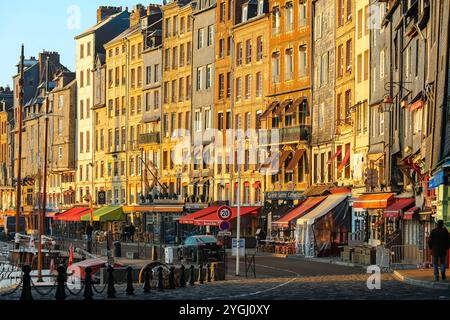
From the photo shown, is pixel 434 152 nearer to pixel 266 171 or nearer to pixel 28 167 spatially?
pixel 266 171

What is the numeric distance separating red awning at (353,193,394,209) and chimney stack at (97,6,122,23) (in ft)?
253

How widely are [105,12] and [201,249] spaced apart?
270 feet

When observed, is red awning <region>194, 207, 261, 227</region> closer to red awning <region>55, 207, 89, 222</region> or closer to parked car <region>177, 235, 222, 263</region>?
parked car <region>177, 235, 222, 263</region>

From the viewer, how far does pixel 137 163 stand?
11838 centimetres

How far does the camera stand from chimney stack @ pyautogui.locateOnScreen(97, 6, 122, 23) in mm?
140350

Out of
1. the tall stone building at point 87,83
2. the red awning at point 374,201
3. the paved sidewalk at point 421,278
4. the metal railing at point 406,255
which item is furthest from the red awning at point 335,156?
the tall stone building at point 87,83

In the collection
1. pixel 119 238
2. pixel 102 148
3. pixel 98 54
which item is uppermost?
pixel 98 54

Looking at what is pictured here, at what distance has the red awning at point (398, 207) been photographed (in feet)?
194

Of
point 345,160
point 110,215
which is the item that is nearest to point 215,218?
point 345,160

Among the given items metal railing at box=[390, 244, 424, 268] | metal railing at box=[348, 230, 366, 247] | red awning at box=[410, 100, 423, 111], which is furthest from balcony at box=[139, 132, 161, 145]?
red awning at box=[410, 100, 423, 111]

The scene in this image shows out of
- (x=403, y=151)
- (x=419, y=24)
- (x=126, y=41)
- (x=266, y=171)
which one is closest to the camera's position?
(x=419, y=24)

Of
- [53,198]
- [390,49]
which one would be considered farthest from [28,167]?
[390,49]

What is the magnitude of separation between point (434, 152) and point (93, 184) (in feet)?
278

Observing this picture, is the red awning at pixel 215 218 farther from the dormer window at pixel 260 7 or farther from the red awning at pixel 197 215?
the dormer window at pixel 260 7
